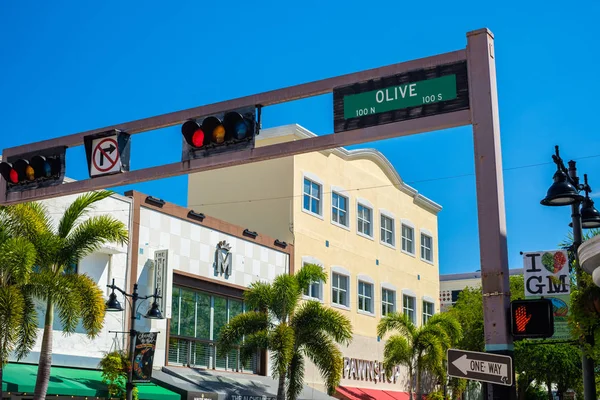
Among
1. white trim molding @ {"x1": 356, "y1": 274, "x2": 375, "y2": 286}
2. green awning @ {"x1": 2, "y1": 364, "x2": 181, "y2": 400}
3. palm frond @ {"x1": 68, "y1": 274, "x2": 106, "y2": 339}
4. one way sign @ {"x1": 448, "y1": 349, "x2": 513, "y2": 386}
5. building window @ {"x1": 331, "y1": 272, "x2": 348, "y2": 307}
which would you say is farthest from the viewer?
white trim molding @ {"x1": 356, "y1": 274, "x2": 375, "y2": 286}

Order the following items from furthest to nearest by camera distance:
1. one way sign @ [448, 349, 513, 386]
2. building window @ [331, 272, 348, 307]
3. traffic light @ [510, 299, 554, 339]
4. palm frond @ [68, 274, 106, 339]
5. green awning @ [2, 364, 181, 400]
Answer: building window @ [331, 272, 348, 307] → green awning @ [2, 364, 181, 400] → palm frond @ [68, 274, 106, 339] → traffic light @ [510, 299, 554, 339] → one way sign @ [448, 349, 513, 386]

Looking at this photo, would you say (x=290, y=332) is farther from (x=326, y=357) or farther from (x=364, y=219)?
(x=364, y=219)

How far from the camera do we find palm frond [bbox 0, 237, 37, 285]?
19406 millimetres

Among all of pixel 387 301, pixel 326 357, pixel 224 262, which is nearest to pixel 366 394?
pixel 387 301

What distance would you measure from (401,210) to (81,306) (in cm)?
2488

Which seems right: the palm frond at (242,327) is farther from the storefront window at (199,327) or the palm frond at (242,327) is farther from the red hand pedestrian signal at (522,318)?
the red hand pedestrian signal at (522,318)

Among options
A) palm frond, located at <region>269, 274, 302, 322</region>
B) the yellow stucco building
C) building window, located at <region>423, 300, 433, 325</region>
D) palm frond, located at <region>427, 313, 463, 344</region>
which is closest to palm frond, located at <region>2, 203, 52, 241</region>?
palm frond, located at <region>269, 274, 302, 322</region>

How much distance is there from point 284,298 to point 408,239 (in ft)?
57.3

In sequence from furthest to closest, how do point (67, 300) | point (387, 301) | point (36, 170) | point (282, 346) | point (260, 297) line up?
point (387, 301) → point (260, 297) → point (282, 346) → point (67, 300) → point (36, 170)

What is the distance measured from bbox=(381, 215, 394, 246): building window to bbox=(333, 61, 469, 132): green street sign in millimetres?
29650

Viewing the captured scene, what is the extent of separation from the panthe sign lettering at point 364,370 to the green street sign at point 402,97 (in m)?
25.1

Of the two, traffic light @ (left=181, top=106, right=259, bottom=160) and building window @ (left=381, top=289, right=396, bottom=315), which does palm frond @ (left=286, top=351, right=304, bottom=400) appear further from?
traffic light @ (left=181, top=106, right=259, bottom=160)

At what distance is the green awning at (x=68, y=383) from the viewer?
21.2m

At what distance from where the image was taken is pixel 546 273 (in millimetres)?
15852
